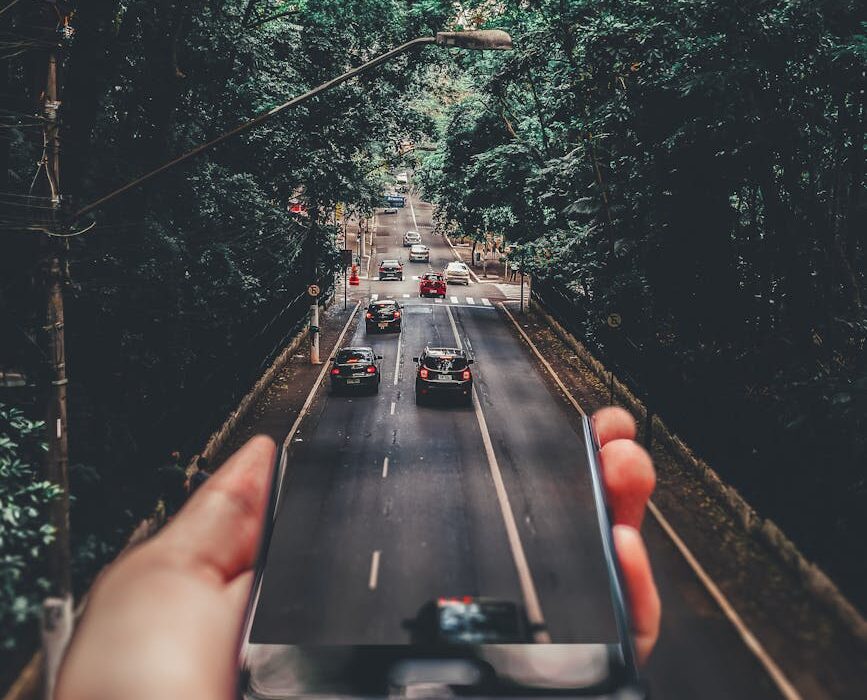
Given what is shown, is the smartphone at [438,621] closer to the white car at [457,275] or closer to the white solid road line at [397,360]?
the white solid road line at [397,360]

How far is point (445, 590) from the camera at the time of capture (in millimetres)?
3094

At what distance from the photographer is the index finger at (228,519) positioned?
2.47 meters

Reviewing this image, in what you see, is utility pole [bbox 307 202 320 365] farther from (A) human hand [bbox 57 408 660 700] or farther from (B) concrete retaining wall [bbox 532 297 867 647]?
(A) human hand [bbox 57 408 660 700]

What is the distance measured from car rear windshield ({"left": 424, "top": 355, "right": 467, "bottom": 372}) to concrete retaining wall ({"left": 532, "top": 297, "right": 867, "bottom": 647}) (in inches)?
235

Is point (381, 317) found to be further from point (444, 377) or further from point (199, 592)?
point (199, 592)

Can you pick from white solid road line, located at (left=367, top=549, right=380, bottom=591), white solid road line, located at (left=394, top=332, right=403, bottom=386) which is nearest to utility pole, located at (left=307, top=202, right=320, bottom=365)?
white solid road line, located at (left=394, top=332, right=403, bottom=386)

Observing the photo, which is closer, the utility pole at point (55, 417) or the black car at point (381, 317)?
the utility pole at point (55, 417)

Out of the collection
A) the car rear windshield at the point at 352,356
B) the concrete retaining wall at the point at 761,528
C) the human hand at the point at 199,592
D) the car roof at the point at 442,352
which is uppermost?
the human hand at the point at 199,592

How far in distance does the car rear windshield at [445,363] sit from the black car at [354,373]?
256 centimetres

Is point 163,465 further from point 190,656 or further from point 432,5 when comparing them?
point 432,5

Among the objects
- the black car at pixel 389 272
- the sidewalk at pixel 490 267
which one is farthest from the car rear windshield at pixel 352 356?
the sidewalk at pixel 490 267

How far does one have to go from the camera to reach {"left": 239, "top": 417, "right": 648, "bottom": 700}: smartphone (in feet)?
8.63

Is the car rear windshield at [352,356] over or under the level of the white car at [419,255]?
under

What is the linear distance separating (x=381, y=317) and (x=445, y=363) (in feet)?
47.1
